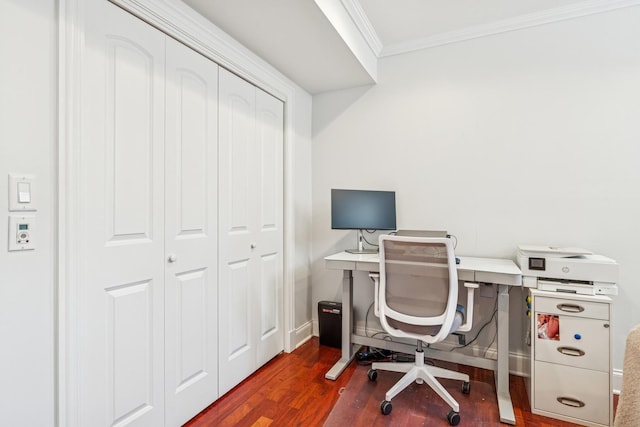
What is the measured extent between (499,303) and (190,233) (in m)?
1.95

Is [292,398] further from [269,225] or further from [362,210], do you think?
[362,210]

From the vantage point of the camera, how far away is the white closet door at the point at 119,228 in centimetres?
130

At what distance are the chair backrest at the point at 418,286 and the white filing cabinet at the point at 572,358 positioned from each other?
600mm

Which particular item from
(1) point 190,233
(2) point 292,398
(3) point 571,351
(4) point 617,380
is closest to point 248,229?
(1) point 190,233

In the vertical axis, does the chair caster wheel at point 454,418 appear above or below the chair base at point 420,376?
below

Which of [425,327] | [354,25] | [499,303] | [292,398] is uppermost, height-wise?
[354,25]

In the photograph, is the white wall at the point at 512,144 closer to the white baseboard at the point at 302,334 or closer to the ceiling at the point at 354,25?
the ceiling at the point at 354,25

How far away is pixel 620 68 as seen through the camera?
2.09 meters

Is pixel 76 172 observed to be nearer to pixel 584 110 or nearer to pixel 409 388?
pixel 409 388

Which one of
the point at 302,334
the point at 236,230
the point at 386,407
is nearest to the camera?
the point at 386,407

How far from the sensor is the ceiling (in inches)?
71.6

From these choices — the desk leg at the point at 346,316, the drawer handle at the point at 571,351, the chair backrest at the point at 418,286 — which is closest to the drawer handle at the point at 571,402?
the drawer handle at the point at 571,351

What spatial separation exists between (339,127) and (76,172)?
85.0 inches

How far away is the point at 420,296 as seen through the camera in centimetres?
188
